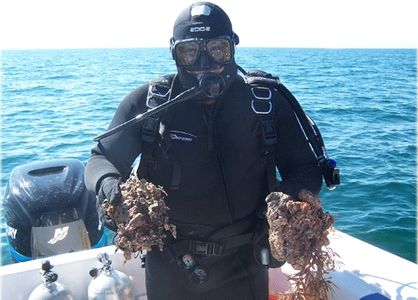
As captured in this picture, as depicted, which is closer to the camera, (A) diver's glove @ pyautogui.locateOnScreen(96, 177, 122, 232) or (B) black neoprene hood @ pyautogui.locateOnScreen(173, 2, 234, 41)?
(A) diver's glove @ pyautogui.locateOnScreen(96, 177, 122, 232)

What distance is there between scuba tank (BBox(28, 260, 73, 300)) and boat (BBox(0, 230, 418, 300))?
0.22 metres

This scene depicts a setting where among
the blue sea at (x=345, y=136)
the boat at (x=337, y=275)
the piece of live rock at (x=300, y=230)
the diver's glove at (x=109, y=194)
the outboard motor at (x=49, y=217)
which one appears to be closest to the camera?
the piece of live rock at (x=300, y=230)

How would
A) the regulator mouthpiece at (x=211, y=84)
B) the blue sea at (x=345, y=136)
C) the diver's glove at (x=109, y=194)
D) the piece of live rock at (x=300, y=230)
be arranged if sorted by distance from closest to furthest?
the piece of live rock at (x=300, y=230) < the diver's glove at (x=109, y=194) < the regulator mouthpiece at (x=211, y=84) < the blue sea at (x=345, y=136)

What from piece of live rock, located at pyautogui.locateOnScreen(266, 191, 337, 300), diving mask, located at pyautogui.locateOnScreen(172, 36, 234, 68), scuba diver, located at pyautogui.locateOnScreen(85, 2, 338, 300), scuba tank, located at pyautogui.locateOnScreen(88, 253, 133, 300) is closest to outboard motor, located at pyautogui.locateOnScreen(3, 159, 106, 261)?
scuba tank, located at pyautogui.locateOnScreen(88, 253, 133, 300)

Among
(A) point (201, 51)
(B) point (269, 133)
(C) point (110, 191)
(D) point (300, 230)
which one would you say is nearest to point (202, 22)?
(A) point (201, 51)

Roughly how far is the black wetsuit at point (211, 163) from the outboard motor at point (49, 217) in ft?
6.44

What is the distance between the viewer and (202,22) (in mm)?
2773

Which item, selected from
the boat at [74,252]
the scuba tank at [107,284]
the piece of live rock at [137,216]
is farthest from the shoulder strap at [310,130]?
the scuba tank at [107,284]

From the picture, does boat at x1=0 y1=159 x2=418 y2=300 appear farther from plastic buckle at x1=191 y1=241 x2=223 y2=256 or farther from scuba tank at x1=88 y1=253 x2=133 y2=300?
plastic buckle at x1=191 y1=241 x2=223 y2=256

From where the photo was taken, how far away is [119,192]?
2389 mm

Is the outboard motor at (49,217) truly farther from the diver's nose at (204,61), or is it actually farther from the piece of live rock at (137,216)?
the diver's nose at (204,61)

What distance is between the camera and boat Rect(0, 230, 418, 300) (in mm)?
3338

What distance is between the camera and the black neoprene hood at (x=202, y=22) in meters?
2.77

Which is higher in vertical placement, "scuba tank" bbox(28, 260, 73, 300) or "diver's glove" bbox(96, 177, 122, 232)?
"diver's glove" bbox(96, 177, 122, 232)
